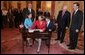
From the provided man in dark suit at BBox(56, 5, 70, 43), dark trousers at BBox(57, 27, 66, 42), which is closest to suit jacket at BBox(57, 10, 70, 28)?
man in dark suit at BBox(56, 5, 70, 43)

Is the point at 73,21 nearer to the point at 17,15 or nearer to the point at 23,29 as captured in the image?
the point at 23,29

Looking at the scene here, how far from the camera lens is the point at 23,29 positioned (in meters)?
6.89

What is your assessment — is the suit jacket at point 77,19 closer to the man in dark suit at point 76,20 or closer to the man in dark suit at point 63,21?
the man in dark suit at point 76,20

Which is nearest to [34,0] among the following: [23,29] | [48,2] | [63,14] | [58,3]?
[48,2]

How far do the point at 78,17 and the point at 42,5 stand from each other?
1223cm

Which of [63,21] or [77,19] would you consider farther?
[63,21]

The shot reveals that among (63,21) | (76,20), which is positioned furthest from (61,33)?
(76,20)

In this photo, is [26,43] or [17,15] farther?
[17,15]

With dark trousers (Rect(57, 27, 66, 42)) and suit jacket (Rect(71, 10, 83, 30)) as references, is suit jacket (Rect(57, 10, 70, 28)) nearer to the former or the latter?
dark trousers (Rect(57, 27, 66, 42))

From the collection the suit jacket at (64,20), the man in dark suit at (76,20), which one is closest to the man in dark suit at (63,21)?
the suit jacket at (64,20)

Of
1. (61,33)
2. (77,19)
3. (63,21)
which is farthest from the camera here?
(61,33)

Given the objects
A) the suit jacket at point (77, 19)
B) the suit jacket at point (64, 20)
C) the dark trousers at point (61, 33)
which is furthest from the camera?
the dark trousers at point (61, 33)

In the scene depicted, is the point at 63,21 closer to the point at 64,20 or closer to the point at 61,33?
the point at 64,20

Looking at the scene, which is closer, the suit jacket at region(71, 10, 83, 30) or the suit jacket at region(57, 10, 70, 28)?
the suit jacket at region(71, 10, 83, 30)
